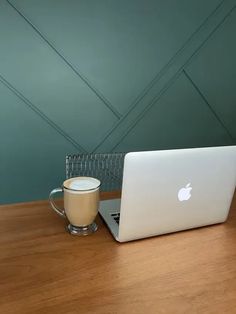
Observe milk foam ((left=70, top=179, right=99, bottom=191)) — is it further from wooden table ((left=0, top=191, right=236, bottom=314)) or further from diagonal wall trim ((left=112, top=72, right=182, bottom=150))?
diagonal wall trim ((left=112, top=72, right=182, bottom=150))

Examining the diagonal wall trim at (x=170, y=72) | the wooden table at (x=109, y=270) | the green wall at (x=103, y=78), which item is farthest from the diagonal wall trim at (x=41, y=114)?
the wooden table at (x=109, y=270)

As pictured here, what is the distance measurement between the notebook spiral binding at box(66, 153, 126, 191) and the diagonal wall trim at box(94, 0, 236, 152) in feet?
1.59

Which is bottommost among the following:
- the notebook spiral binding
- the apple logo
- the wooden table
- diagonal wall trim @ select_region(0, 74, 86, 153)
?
diagonal wall trim @ select_region(0, 74, 86, 153)

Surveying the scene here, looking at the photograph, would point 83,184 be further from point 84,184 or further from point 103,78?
point 103,78

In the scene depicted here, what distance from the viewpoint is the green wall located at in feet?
5.18

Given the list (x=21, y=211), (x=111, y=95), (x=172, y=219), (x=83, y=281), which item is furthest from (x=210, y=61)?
(x=83, y=281)

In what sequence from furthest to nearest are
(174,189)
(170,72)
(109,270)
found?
(170,72) < (174,189) < (109,270)

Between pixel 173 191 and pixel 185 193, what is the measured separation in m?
0.05

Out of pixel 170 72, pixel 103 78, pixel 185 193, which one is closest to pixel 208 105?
pixel 170 72

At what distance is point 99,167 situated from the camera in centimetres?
139

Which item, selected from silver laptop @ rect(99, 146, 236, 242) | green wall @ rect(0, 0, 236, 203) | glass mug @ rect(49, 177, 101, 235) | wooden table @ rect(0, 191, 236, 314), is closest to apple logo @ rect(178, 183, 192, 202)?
silver laptop @ rect(99, 146, 236, 242)

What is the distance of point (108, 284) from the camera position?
0.72 m

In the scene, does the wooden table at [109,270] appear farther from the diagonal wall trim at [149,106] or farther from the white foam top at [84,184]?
the diagonal wall trim at [149,106]

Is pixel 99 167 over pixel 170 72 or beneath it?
beneath
